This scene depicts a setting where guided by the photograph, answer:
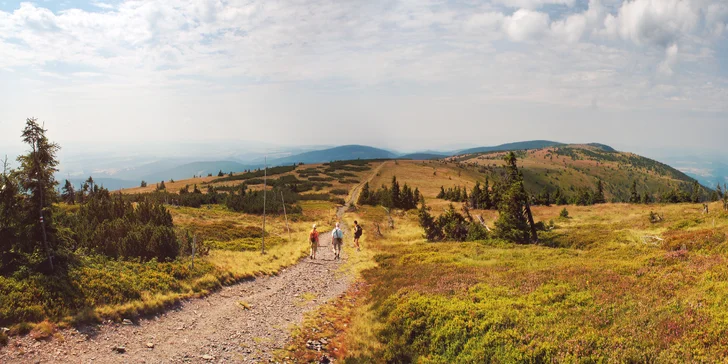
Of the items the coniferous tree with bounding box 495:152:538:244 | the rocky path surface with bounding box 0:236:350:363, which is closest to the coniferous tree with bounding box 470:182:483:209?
the coniferous tree with bounding box 495:152:538:244

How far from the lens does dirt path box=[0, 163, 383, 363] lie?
31.9 feet

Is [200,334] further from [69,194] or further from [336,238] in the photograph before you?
[69,194]

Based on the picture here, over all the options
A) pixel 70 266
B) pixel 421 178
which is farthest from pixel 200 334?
pixel 421 178

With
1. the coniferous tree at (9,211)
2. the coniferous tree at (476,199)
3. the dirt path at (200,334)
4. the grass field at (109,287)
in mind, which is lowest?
the coniferous tree at (476,199)

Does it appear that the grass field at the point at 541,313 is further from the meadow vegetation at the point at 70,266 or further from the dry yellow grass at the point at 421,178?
the dry yellow grass at the point at 421,178

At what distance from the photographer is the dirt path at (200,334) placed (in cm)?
973

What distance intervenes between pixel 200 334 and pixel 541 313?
1120 centimetres

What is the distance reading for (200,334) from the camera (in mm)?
12164

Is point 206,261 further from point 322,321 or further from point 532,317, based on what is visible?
point 532,317

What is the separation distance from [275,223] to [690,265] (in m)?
46.2

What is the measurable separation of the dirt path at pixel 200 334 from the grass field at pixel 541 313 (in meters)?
1.28

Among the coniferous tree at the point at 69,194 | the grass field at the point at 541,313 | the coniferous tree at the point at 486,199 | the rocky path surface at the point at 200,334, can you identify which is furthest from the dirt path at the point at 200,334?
the coniferous tree at the point at 69,194

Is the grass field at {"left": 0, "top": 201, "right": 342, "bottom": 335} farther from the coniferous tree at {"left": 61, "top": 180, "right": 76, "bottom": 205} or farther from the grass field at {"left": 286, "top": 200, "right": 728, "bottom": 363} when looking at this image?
the coniferous tree at {"left": 61, "top": 180, "right": 76, "bottom": 205}

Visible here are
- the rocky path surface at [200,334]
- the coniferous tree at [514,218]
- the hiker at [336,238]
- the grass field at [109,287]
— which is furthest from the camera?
the coniferous tree at [514,218]
